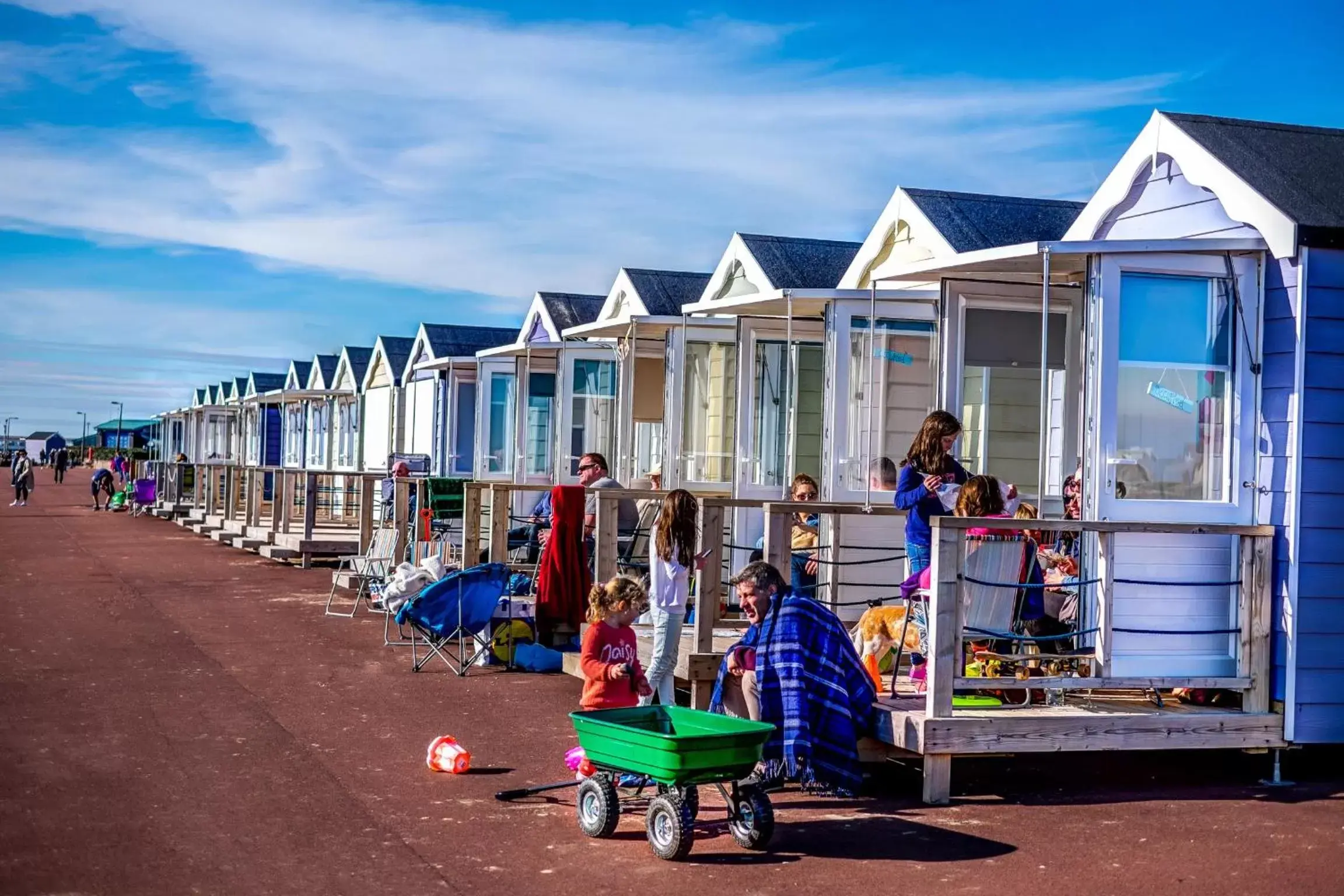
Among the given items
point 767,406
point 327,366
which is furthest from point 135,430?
point 767,406

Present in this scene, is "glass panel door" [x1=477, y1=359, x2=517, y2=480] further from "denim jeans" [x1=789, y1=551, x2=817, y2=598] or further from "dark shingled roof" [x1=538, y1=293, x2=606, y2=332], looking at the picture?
"denim jeans" [x1=789, y1=551, x2=817, y2=598]

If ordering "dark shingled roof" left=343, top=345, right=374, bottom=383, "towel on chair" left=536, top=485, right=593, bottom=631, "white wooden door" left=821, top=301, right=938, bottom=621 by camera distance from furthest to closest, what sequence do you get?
"dark shingled roof" left=343, top=345, right=374, bottom=383 → "towel on chair" left=536, top=485, right=593, bottom=631 → "white wooden door" left=821, top=301, right=938, bottom=621

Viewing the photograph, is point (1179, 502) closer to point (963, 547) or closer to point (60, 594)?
point (963, 547)

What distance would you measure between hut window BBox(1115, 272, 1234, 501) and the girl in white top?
2311 millimetres

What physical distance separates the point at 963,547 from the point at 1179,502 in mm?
1355

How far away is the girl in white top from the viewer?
858 cm

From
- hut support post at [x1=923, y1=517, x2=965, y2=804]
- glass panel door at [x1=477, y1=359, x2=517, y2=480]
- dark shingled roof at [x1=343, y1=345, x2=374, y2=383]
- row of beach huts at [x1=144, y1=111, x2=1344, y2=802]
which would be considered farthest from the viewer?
dark shingled roof at [x1=343, y1=345, x2=374, y2=383]

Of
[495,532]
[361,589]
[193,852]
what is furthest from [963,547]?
[361,589]

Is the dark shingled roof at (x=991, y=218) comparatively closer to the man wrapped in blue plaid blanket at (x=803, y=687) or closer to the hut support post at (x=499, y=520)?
the hut support post at (x=499, y=520)

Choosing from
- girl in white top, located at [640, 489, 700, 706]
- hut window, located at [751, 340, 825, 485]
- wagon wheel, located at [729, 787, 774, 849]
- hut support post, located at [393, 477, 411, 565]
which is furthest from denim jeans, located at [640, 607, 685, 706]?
hut support post, located at [393, 477, 411, 565]

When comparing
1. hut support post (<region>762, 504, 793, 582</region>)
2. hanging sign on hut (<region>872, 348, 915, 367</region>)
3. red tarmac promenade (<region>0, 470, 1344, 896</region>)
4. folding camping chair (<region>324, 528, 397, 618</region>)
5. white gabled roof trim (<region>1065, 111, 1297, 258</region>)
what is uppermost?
white gabled roof trim (<region>1065, 111, 1297, 258</region>)

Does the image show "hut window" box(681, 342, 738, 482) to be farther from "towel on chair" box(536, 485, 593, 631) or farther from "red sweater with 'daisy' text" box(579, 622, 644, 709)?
"red sweater with 'daisy' text" box(579, 622, 644, 709)

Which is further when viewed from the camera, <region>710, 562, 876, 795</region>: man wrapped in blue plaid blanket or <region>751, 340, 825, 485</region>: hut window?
<region>751, 340, 825, 485</region>: hut window

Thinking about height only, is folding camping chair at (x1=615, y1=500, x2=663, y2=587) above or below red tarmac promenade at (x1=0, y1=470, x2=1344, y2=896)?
above
